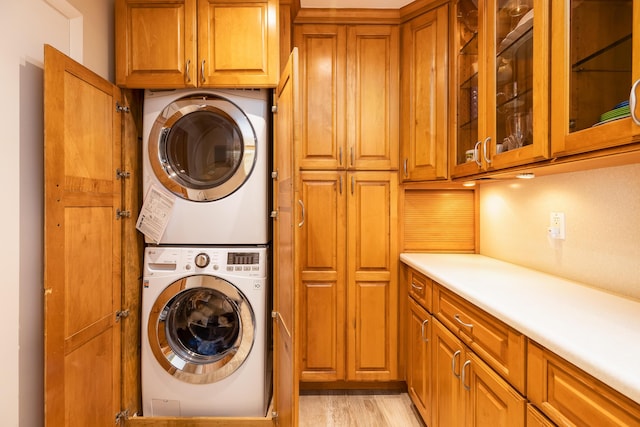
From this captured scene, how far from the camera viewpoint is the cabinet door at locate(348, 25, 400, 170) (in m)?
2.28

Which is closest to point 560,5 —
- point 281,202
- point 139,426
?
point 281,202

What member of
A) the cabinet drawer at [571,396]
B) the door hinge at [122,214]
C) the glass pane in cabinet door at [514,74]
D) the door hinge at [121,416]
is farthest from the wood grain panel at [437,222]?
the door hinge at [121,416]

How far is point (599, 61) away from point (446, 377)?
4.47 feet

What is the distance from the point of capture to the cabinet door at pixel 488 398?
1.05 m

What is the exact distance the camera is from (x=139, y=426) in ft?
6.24

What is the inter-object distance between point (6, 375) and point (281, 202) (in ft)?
4.29

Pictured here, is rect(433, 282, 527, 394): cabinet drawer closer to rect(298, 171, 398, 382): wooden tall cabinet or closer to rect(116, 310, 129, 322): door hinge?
rect(298, 171, 398, 382): wooden tall cabinet

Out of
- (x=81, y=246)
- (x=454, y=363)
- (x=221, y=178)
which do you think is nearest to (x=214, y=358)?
(x=81, y=246)

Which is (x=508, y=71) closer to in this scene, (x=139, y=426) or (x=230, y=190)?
(x=230, y=190)

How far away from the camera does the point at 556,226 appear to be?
1.61 meters

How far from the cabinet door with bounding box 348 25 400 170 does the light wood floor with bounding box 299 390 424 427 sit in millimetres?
1562

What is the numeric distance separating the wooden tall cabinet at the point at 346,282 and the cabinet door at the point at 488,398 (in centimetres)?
95

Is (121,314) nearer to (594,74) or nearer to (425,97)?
(425,97)

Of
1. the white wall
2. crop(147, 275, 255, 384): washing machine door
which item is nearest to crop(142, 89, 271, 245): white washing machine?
crop(147, 275, 255, 384): washing machine door
